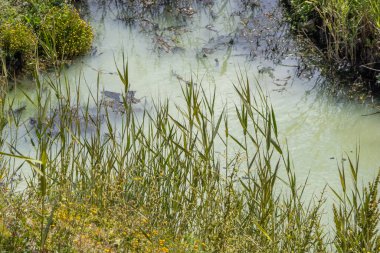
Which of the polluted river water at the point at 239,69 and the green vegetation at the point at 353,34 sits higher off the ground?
the green vegetation at the point at 353,34

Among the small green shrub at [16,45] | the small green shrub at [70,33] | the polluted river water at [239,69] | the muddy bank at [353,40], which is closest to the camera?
the polluted river water at [239,69]

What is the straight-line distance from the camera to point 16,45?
7.20m

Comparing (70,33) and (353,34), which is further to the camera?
(70,33)

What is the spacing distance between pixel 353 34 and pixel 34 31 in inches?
130

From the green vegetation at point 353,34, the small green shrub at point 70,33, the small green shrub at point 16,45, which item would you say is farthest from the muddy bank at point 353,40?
the small green shrub at point 16,45

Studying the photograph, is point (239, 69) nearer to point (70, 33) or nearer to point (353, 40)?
point (353, 40)

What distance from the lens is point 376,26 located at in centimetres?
686

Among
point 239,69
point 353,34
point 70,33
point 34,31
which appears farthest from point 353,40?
point 34,31

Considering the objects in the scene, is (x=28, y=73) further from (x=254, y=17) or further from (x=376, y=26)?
(x=376, y=26)

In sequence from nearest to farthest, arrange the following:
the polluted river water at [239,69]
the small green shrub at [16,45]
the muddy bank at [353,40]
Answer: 1. the polluted river water at [239,69]
2. the muddy bank at [353,40]
3. the small green shrub at [16,45]

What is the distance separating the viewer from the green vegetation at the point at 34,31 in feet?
23.7

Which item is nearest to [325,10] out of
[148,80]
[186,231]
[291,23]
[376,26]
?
[376,26]

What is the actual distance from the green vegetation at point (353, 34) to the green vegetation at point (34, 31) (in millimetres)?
2565

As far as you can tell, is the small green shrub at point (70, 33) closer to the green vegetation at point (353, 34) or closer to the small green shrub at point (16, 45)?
the small green shrub at point (16, 45)
